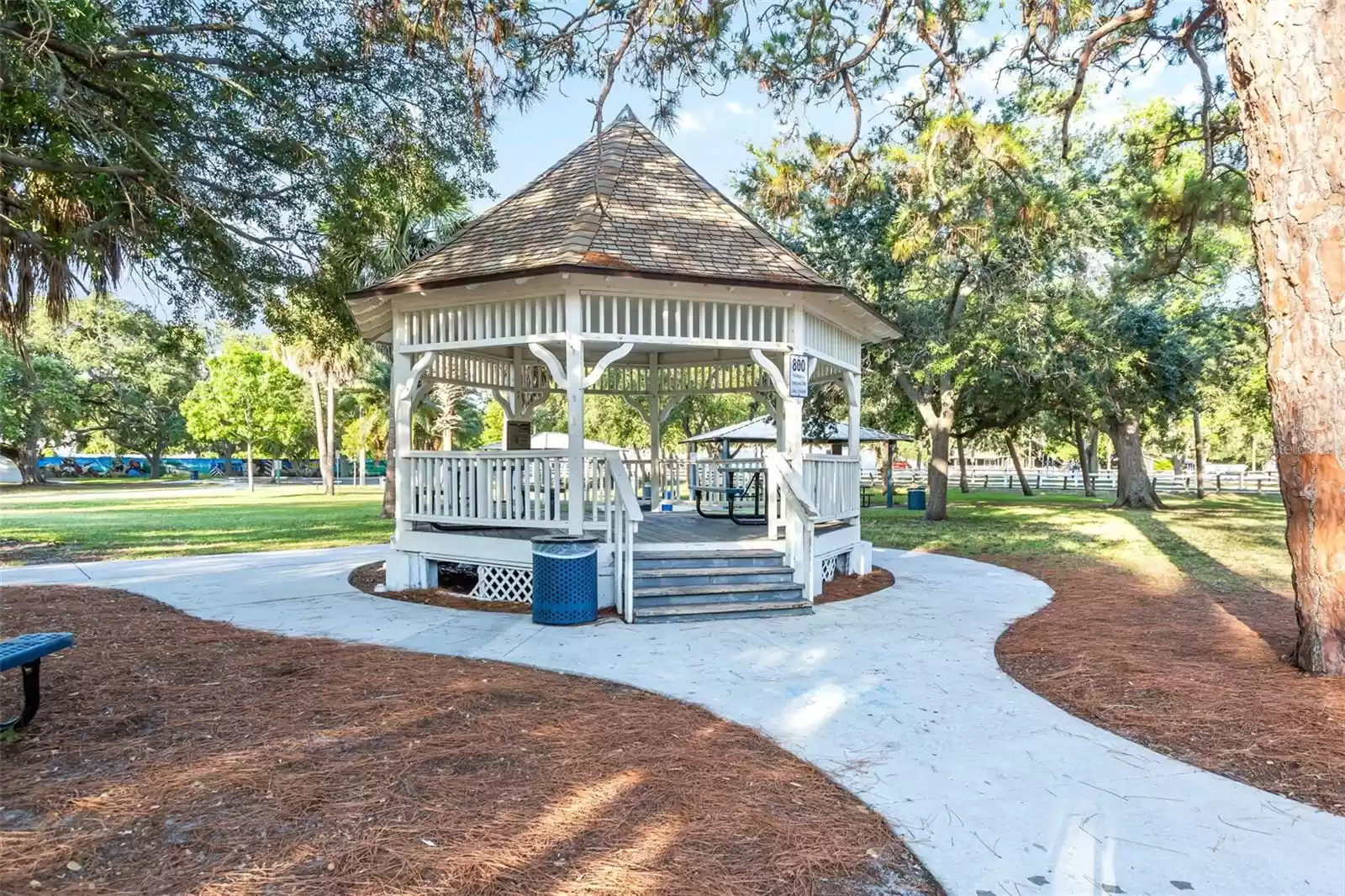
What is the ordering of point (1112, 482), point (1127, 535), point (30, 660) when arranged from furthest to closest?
point (1112, 482)
point (1127, 535)
point (30, 660)

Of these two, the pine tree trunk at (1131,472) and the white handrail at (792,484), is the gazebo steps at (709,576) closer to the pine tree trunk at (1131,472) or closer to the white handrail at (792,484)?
the white handrail at (792,484)

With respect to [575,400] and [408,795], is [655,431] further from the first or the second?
[408,795]

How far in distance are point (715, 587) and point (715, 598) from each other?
127mm

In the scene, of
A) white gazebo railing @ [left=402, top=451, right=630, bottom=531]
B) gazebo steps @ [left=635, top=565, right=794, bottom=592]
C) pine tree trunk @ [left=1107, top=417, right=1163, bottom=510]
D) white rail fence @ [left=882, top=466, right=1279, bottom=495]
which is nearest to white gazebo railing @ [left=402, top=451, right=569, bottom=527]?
white gazebo railing @ [left=402, top=451, right=630, bottom=531]

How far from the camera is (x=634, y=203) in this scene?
30.9 feet

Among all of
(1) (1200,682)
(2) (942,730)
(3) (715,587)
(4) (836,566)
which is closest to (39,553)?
(3) (715,587)

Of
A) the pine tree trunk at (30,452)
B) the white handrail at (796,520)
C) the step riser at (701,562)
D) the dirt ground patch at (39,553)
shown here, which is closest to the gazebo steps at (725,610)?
the white handrail at (796,520)

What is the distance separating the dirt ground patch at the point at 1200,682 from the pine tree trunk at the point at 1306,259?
70 centimetres

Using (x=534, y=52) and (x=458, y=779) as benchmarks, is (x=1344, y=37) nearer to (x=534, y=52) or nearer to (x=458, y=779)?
(x=534, y=52)

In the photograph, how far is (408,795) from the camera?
3416 mm

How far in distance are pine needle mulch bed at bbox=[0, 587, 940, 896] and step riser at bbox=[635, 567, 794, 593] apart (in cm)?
254

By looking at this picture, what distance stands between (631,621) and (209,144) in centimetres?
771

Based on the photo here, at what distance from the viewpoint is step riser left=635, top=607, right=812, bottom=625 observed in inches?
295

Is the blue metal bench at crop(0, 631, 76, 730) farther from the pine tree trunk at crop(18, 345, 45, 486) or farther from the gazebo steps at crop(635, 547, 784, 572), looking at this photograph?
the pine tree trunk at crop(18, 345, 45, 486)
